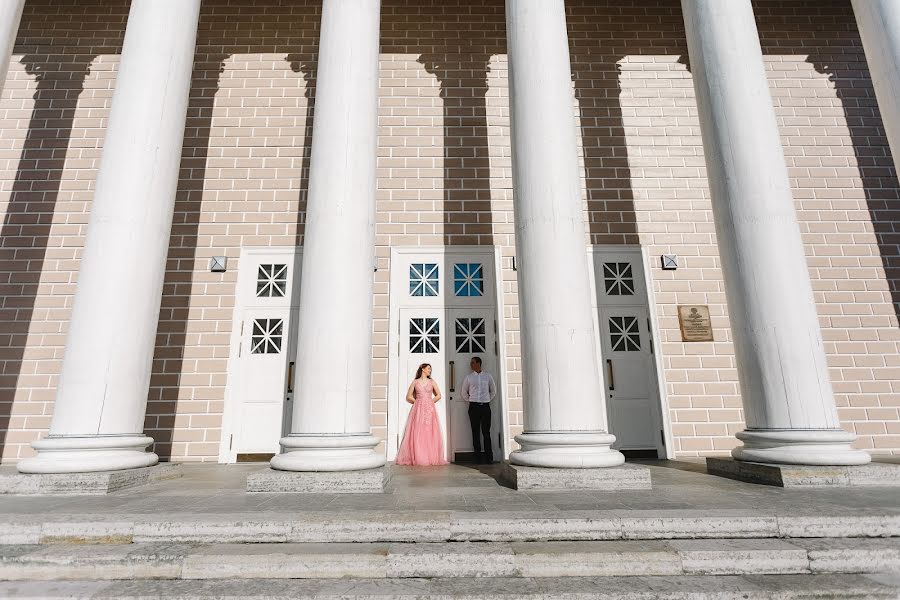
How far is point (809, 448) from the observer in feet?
14.3

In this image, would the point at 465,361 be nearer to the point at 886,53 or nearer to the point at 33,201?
the point at 886,53

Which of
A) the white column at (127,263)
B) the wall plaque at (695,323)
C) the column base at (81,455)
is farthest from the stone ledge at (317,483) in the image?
the wall plaque at (695,323)

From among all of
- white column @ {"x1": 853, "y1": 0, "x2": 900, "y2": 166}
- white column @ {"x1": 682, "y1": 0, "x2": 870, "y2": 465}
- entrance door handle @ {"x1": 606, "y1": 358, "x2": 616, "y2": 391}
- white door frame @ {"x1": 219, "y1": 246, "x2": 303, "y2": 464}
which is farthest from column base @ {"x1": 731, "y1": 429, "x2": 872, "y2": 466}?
white door frame @ {"x1": 219, "y1": 246, "x2": 303, "y2": 464}

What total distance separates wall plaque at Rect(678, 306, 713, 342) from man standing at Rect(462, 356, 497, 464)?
124 inches

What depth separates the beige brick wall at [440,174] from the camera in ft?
23.4

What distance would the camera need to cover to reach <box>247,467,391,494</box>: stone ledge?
3947mm

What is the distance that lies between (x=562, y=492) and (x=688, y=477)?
5.91ft

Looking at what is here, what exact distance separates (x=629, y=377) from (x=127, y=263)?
6755 mm

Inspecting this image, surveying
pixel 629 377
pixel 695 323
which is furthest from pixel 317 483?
pixel 695 323

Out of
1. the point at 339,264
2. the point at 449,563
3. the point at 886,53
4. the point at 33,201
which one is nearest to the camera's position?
the point at 449,563

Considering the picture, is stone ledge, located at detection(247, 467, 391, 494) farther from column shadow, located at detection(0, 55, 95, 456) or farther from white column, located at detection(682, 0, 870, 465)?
column shadow, located at detection(0, 55, 95, 456)

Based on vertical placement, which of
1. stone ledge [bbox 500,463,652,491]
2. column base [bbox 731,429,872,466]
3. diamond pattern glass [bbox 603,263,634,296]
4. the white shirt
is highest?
diamond pattern glass [bbox 603,263,634,296]

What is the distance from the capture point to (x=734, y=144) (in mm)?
5168

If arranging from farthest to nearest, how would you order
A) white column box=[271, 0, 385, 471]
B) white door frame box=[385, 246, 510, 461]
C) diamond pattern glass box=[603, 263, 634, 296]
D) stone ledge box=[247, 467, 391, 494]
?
1. diamond pattern glass box=[603, 263, 634, 296]
2. white door frame box=[385, 246, 510, 461]
3. white column box=[271, 0, 385, 471]
4. stone ledge box=[247, 467, 391, 494]
